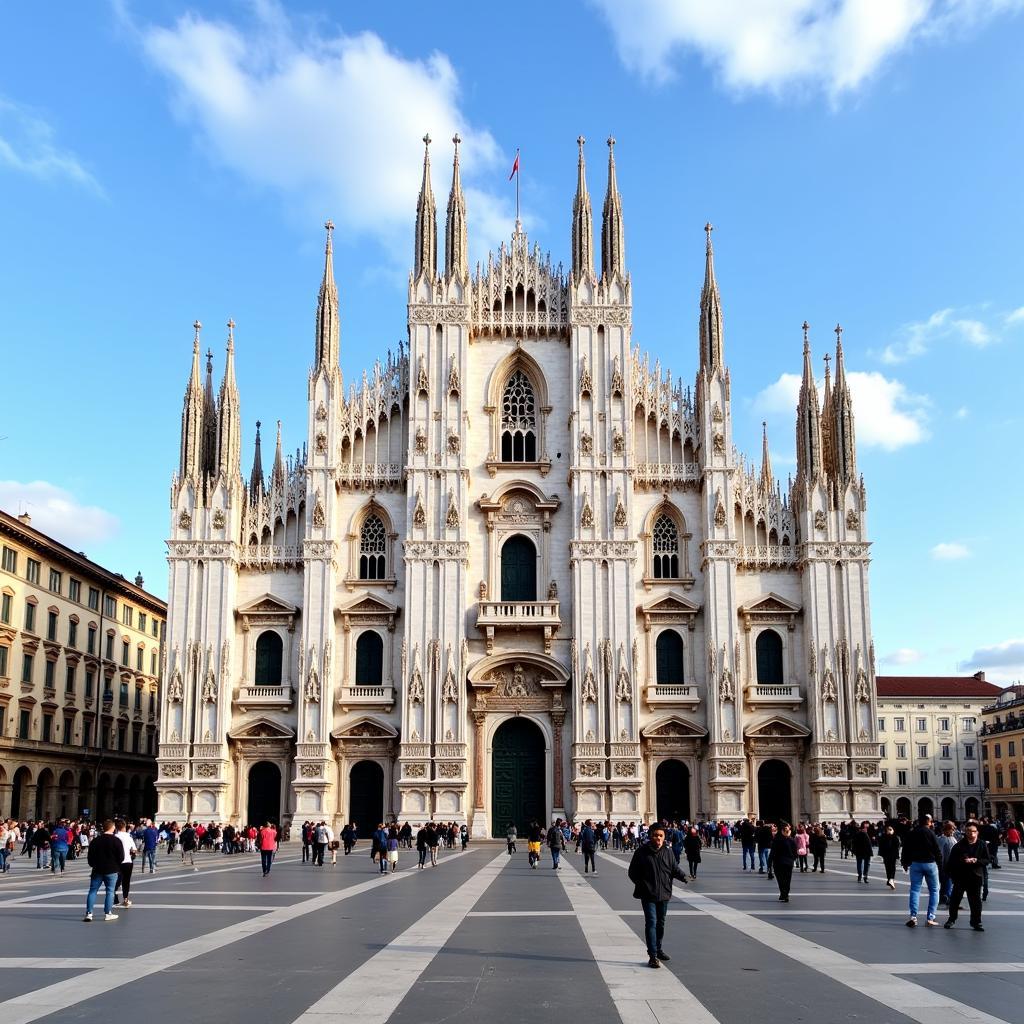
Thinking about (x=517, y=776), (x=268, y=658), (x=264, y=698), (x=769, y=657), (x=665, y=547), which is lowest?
(x=517, y=776)

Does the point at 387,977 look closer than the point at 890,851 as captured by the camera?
Yes

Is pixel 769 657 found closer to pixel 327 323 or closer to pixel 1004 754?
pixel 327 323

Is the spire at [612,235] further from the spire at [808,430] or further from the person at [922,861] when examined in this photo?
the person at [922,861]

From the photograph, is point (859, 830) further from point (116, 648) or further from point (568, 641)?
point (116, 648)

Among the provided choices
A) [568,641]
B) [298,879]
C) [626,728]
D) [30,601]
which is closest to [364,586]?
[568,641]

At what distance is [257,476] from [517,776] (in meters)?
18.8

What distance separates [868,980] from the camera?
13141 mm

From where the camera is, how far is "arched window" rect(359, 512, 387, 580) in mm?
56250

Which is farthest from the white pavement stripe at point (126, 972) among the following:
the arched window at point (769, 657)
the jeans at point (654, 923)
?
the arched window at point (769, 657)

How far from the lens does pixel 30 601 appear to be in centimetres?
5981

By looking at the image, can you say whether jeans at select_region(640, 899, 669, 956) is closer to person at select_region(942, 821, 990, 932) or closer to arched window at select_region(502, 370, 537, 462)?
person at select_region(942, 821, 990, 932)

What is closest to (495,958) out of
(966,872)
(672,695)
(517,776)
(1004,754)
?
(966,872)

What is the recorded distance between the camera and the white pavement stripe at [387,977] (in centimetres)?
1119

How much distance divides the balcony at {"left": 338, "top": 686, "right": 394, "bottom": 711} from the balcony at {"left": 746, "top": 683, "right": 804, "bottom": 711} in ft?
50.8
